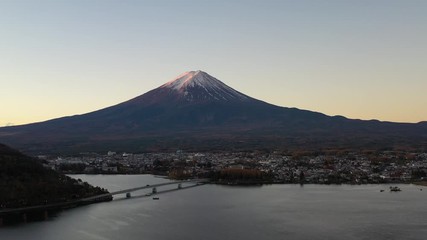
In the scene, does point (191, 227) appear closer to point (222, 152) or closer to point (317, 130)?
point (222, 152)

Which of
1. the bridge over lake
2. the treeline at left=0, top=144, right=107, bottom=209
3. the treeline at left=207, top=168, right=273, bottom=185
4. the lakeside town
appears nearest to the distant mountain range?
the lakeside town

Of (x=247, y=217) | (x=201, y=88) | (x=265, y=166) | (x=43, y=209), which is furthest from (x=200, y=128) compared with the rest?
(x=247, y=217)

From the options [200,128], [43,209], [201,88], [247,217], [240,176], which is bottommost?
[247,217]

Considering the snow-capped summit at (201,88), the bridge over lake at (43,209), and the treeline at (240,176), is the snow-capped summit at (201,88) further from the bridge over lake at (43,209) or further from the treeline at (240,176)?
the bridge over lake at (43,209)

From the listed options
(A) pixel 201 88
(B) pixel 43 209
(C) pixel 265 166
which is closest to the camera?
(B) pixel 43 209

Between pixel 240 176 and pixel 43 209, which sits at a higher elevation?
pixel 240 176

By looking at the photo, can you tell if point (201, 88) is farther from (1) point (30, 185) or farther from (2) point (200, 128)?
(1) point (30, 185)

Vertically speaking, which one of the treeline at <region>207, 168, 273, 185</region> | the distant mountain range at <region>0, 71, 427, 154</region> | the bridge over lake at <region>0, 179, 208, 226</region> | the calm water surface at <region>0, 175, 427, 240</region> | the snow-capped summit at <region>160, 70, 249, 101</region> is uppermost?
the snow-capped summit at <region>160, 70, 249, 101</region>

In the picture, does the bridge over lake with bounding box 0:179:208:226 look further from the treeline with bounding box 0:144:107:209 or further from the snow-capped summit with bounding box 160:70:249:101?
the snow-capped summit with bounding box 160:70:249:101
